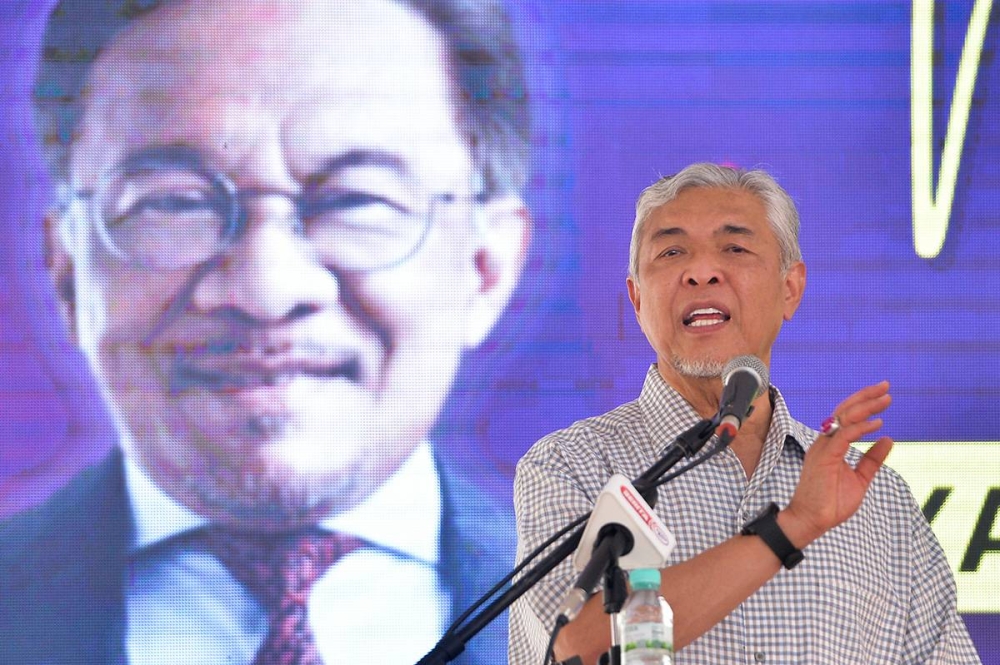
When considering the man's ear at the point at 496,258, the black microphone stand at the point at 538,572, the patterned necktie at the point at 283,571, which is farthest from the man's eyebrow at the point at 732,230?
the patterned necktie at the point at 283,571

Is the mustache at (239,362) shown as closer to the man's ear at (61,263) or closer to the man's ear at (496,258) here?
the man's ear at (61,263)

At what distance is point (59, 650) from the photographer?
10.1ft

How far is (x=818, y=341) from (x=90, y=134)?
1.91 m

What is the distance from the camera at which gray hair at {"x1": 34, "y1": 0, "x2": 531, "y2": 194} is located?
320 centimetres

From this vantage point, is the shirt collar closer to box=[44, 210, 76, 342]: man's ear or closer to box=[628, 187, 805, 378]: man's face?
box=[44, 210, 76, 342]: man's ear

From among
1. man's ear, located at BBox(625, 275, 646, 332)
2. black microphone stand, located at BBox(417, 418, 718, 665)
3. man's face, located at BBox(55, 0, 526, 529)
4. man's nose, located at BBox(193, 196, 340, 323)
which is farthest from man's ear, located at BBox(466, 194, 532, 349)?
black microphone stand, located at BBox(417, 418, 718, 665)

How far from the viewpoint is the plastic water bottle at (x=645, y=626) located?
1510 millimetres

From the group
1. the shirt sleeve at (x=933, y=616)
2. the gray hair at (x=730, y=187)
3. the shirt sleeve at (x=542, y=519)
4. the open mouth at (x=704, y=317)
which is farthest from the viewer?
the gray hair at (x=730, y=187)

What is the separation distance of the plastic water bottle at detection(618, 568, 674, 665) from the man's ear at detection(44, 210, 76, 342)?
2.02 m

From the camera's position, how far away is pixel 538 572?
162 centimetres

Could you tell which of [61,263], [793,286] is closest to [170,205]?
[61,263]

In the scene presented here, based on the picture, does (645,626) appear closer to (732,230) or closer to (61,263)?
(732,230)

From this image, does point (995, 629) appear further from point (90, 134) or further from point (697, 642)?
point (90, 134)

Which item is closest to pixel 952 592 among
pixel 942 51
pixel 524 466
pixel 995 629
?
pixel 524 466
